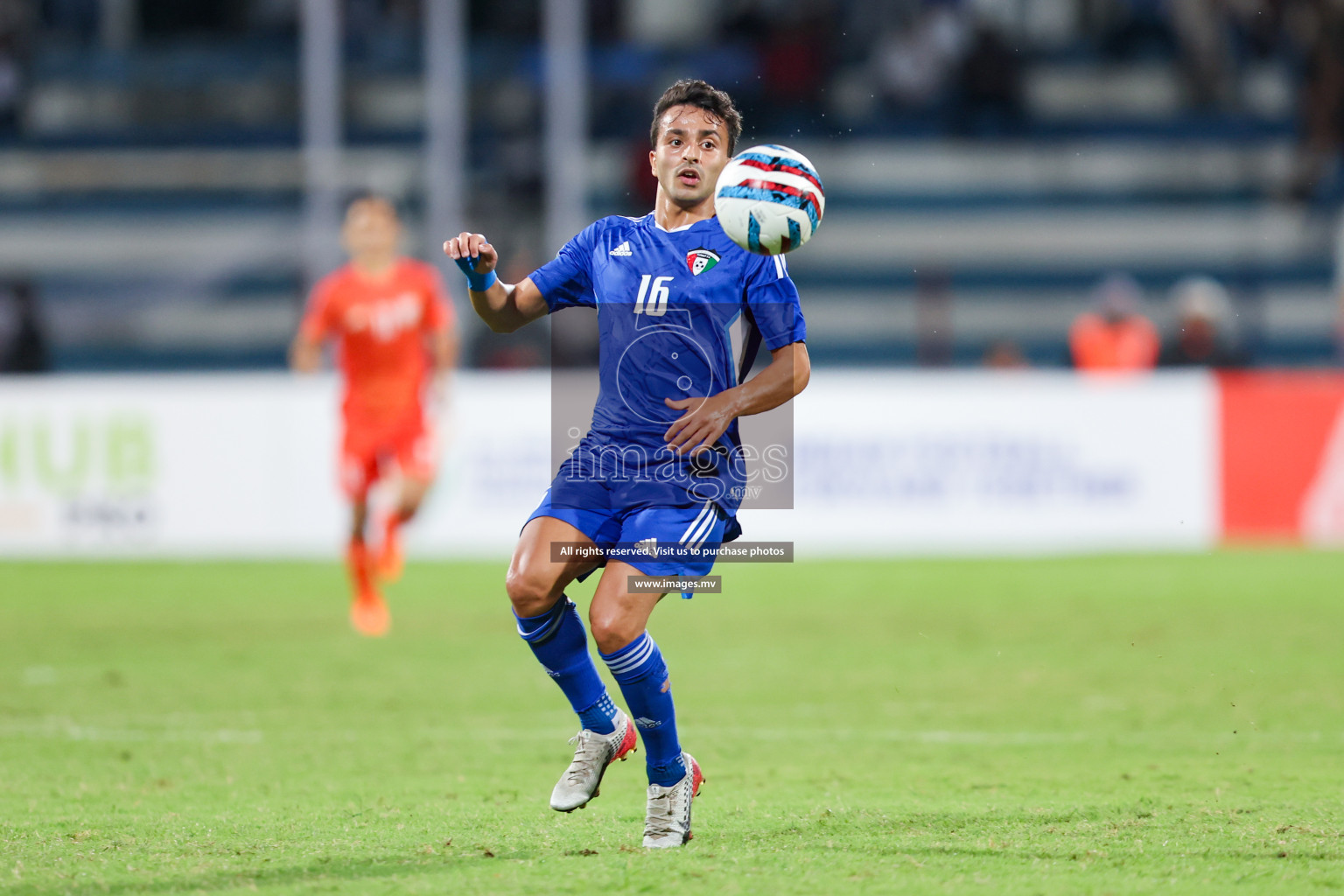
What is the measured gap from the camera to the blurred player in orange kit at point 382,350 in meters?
11.4

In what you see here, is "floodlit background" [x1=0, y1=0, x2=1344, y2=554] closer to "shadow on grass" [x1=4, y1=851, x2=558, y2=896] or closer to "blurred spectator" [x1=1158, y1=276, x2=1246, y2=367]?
"blurred spectator" [x1=1158, y1=276, x2=1246, y2=367]

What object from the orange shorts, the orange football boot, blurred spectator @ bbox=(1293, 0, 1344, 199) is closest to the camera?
the orange football boot

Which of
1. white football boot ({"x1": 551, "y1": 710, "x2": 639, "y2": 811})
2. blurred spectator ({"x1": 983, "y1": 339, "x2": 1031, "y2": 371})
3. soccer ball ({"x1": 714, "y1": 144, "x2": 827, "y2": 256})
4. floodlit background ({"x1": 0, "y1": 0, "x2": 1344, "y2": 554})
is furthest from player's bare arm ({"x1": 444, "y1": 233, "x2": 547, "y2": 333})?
blurred spectator ({"x1": 983, "y1": 339, "x2": 1031, "y2": 371})

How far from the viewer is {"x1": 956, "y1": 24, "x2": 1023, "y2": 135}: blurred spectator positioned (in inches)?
784

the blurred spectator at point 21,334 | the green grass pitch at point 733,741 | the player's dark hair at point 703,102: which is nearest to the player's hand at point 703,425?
the player's dark hair at point 703,102

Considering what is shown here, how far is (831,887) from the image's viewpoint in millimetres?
4484

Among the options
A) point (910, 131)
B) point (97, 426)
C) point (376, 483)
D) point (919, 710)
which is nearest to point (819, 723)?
point (919, 710)

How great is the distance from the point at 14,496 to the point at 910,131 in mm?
10875

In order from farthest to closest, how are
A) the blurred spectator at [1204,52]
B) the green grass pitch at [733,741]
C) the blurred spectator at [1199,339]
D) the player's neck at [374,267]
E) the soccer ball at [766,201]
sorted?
the blurred spectator at [1204,52] < the blurred spectator at [1199,339] < the player's neck at [374,267] < the soccer ball at [766,201] < the green grass pitch at [733,741]

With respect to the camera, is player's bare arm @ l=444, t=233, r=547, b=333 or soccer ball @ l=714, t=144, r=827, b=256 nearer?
soccer ball @ l=714, t=144, r=827, b=256

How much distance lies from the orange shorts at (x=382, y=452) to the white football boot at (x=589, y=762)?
611 centimetres

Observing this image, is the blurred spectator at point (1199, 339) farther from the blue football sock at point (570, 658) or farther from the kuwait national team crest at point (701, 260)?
the blue football sock at point (570, 658)

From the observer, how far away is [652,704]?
5.20 meters

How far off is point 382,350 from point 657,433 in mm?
6538
